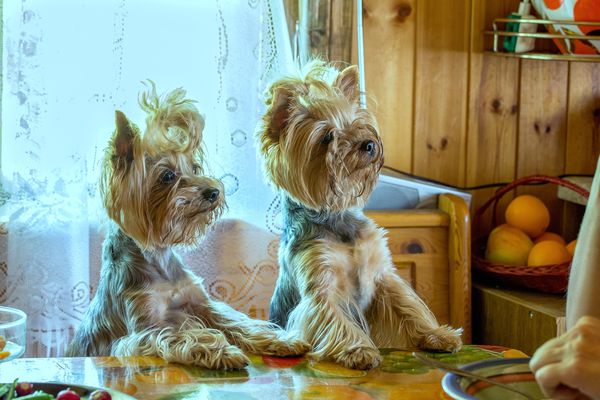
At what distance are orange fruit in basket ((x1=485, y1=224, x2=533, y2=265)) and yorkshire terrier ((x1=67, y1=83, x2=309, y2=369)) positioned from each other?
1.06 m

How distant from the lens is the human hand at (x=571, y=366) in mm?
948

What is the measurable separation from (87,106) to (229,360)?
975 millimetres

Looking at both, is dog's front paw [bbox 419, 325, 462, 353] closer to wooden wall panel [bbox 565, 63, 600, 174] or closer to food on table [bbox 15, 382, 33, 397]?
food on table [bbox 15, 382, 33, 397]

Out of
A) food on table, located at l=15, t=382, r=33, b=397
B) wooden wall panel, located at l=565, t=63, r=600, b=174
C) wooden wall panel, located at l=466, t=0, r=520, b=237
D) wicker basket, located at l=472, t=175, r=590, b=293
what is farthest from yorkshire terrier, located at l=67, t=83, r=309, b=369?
wooden wall panel, located at l=565, t=63, r=600, b=174

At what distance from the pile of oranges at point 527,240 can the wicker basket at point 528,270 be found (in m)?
0.03

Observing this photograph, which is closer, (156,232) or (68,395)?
(68,395)

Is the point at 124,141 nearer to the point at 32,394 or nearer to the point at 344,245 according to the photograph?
the point at 344,245

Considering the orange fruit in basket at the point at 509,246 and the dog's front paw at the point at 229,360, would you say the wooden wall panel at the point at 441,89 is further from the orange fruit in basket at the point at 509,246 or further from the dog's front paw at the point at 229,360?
the dog's front paw at the point at 229,360

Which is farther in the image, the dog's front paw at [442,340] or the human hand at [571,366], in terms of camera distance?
the dog's front paw at [442,340]

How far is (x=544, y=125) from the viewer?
2947mm

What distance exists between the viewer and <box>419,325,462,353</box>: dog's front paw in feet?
5.71

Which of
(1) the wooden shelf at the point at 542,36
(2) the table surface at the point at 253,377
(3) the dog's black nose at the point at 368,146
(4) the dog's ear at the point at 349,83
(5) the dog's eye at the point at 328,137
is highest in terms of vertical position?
(1) the wooden shelf at the point at 542,36

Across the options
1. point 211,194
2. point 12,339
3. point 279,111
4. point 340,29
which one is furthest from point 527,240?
point 12,339

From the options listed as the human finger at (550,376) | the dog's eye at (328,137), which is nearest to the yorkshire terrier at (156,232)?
the dog's eye at (328,137)
